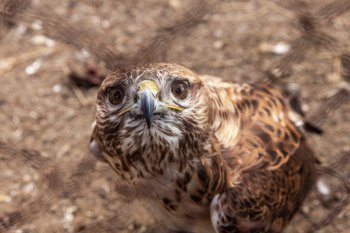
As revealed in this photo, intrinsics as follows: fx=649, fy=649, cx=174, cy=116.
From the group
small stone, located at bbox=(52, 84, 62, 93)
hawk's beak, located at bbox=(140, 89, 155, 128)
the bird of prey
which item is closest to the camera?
hawk's beak, located at bbox=(140, 89, 155, 128)

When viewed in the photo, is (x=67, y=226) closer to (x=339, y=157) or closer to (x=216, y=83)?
(x=216, y=83)

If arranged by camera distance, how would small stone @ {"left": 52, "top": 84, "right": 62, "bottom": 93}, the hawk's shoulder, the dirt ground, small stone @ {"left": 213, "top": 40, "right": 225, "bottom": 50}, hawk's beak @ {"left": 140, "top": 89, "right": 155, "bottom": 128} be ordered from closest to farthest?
hawk's beak @ {"left": 140, "top": 89, "right": 155, "bottom": 128}
the hawk's shoulder
the dirt ground
small stone @ {"left": 52, "top": 84, "right": 62, "bottom": 93}
small stone @ {"left": 213, "top": 40, "right": 225, "bottom": 50}

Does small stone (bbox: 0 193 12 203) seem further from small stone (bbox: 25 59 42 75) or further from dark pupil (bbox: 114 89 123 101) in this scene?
dark pupil (bbox: 114 89 123 101)

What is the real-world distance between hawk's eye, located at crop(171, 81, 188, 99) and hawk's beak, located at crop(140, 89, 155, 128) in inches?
4.3

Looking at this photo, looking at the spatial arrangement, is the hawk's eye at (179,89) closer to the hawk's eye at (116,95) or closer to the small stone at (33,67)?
the hawk's eye at (116,95)

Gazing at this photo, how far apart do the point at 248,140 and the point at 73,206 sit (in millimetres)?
770

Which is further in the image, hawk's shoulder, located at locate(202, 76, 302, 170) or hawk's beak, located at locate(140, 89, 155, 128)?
hawk's shoulder, located at locate(202, 76, 302, 170)

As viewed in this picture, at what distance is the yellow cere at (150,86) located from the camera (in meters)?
1.53

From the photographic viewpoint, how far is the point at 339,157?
97.2 inches

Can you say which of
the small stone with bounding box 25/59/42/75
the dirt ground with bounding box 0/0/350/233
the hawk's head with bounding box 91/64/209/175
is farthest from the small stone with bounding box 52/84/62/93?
the hawk's head with bounding box 91/64/209/175

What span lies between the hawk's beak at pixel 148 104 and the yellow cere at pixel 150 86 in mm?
13

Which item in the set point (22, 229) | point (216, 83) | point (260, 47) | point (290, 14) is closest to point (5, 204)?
point (22, 229)

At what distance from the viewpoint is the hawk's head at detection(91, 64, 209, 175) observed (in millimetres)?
1579

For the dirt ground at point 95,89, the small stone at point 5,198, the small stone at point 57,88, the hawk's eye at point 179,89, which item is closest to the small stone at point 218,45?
the dirt ground at point 95,89
